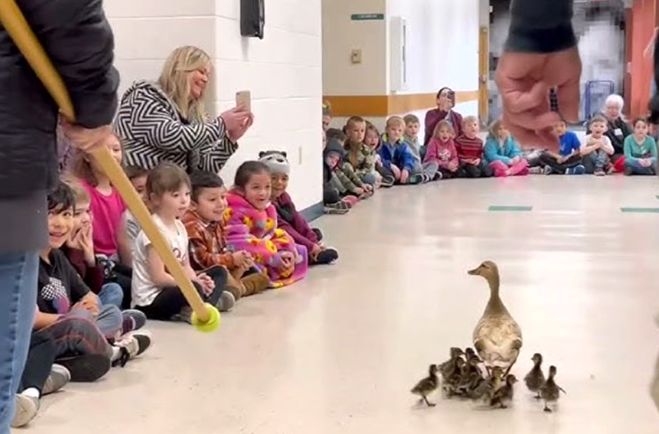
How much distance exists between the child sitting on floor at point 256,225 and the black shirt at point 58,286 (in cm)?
131

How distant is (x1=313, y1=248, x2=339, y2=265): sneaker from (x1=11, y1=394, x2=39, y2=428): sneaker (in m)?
2.75

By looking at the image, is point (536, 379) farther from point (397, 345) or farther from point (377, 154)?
point (377, 154)

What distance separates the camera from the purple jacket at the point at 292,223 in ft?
18.3

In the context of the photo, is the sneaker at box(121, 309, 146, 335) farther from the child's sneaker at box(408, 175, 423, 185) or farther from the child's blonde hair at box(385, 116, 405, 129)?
the child's sneaker at box(408, 175, 423, 185)

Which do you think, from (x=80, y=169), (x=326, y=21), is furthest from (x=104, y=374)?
(x=326, y=21)

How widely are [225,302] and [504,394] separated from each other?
5.41 feet

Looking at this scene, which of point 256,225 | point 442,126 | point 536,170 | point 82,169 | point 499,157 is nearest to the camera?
point 82,169

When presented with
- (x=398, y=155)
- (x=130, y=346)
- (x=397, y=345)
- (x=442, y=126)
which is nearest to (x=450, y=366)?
(x=397, y=345)

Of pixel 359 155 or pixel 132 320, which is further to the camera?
pixel 359 155

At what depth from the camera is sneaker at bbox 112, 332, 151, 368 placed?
3.62m

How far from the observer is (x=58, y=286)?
3533 mm

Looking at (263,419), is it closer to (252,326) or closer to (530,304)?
(252,326)

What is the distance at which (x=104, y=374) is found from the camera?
3463mm

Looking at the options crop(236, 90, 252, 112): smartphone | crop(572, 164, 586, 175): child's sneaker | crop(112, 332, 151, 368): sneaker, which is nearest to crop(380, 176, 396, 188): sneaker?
crop(572, 164, 586, 175): child's sneaker
